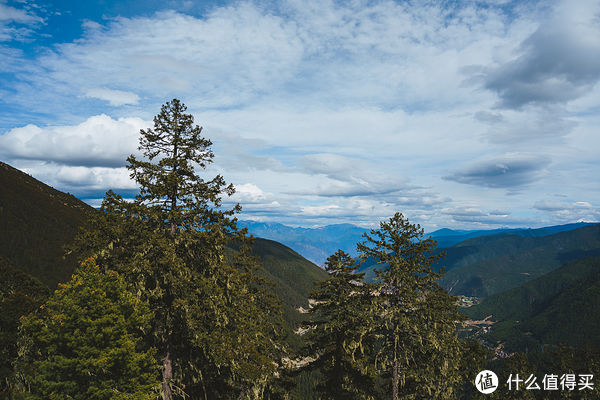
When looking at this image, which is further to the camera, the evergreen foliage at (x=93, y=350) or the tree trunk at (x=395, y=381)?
the tree trunk at (x=395, y=381)

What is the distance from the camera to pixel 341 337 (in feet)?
67.9

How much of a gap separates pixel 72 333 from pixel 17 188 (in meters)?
195

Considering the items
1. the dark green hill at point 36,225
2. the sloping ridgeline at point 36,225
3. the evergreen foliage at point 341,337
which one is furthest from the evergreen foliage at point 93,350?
the dark green hill at point 36,225

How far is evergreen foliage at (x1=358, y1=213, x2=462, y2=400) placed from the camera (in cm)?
1709

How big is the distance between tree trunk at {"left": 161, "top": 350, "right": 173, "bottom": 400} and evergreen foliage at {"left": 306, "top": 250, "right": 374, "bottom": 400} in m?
8.83

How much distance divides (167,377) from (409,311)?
12.3 meters

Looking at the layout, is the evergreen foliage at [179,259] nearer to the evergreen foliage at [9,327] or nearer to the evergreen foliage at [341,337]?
the evergreen foliage at [341,337]

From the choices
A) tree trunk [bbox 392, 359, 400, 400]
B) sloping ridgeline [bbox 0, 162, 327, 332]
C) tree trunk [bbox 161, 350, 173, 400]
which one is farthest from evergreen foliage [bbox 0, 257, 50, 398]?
sloping ridgeline [bbox 0, 162, 327, 332]

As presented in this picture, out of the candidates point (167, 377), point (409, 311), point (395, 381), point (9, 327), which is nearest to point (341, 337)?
point (395, 381)

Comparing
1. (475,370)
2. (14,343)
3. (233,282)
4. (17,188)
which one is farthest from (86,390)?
(17,188)

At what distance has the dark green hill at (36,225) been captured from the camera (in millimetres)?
116750

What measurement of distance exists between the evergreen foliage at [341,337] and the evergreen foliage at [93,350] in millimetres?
10047

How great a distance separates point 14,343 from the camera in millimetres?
35781

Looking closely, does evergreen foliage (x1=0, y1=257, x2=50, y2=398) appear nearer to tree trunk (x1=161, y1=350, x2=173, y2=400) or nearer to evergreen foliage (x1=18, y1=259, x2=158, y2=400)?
evergreen foliage (x1=18, y1=259, x2=158, y2=400)
